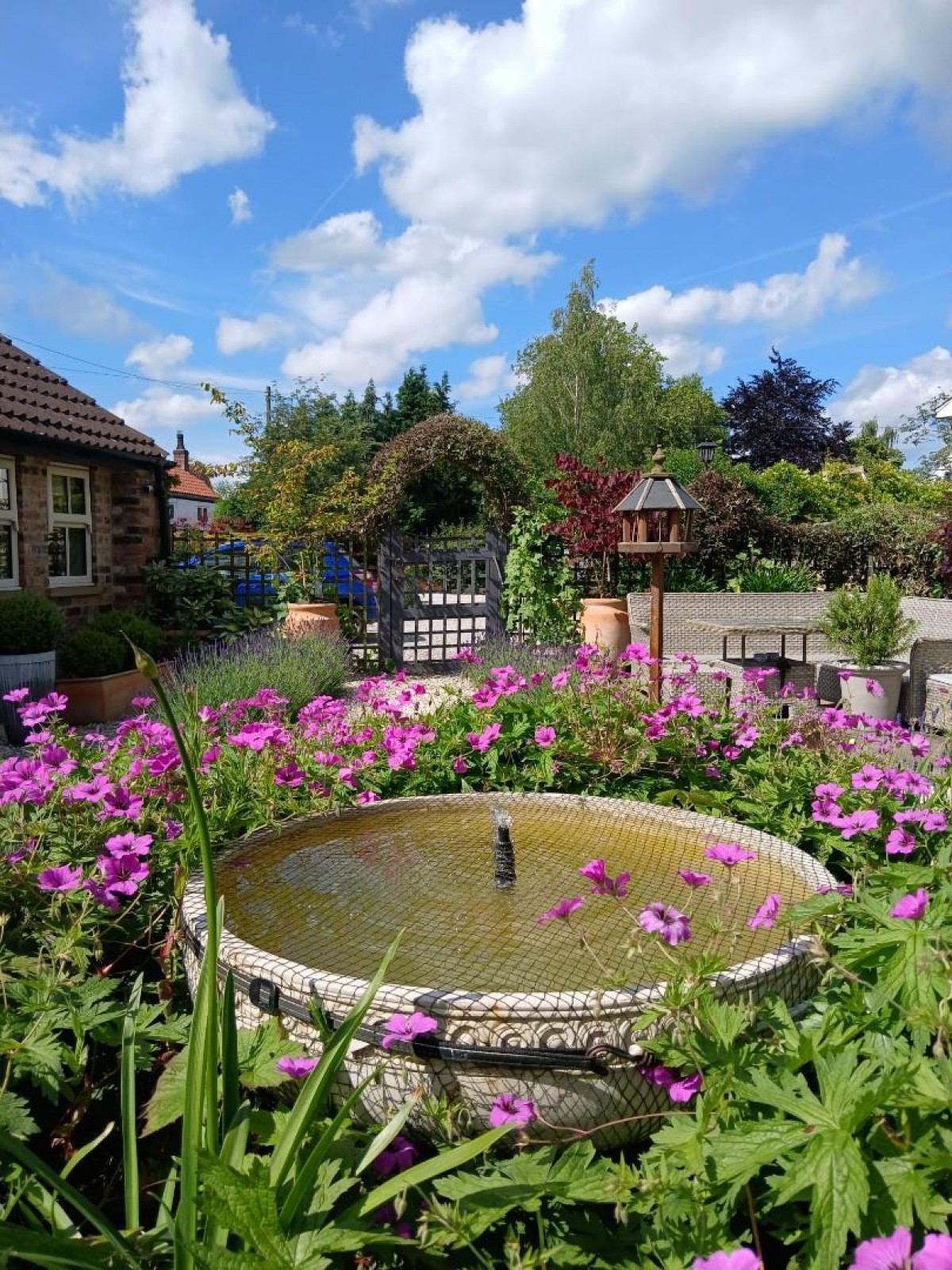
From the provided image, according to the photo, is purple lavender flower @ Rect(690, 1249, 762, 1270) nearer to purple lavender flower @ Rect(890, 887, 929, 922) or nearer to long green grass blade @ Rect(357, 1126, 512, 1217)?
long green grass blade @ Rect(357, 1126, 512, 1217)

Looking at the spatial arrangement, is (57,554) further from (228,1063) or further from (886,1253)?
(886,1253)

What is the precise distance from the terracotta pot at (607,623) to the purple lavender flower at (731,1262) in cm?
789

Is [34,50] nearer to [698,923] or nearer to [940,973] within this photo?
[698,923]

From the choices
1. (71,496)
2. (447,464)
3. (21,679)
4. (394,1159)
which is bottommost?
(394,1159)

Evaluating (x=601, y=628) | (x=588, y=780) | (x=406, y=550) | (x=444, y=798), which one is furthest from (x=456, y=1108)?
(x=406, y=550)

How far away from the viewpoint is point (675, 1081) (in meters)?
1.28

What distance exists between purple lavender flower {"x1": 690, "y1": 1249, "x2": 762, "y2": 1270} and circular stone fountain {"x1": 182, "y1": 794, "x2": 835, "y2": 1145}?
18.0 inches

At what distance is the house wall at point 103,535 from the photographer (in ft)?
25.3

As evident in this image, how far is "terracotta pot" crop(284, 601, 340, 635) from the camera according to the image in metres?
8.65

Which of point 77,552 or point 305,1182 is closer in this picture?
point 305,1182

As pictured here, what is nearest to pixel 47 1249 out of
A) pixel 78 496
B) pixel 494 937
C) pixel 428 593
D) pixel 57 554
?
pixel 494 937

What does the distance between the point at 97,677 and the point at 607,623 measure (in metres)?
4.89

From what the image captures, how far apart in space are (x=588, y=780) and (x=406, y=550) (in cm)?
669

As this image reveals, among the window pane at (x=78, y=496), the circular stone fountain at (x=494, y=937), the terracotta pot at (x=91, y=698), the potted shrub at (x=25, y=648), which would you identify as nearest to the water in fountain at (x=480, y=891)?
the circular stone fountain at (x=494, y=937)
